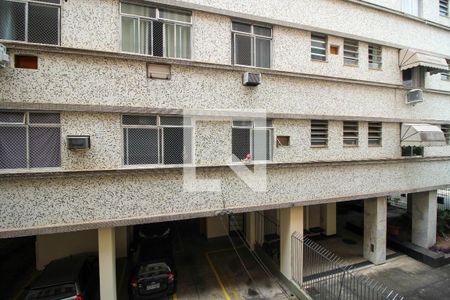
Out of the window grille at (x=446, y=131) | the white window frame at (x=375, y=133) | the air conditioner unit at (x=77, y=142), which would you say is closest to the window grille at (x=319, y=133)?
the white window frame at (x=375, y=133)

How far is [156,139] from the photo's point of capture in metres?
6.84

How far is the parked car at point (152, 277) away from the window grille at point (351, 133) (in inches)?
313

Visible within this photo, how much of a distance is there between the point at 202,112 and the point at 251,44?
114 inches

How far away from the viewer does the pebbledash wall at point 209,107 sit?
591 cm

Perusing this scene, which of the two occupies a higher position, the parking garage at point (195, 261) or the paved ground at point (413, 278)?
the parking garage at point (195, 261)

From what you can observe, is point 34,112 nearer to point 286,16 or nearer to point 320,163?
point 286,16

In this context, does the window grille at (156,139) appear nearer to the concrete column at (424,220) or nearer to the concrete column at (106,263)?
the concrete column at (106,263)

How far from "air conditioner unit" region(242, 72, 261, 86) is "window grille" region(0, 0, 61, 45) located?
199 inches

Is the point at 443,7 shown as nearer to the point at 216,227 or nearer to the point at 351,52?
the point at 351,52

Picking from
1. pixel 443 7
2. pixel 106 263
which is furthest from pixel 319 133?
pixel 443 7

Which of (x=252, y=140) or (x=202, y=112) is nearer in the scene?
(x=202, y=112)

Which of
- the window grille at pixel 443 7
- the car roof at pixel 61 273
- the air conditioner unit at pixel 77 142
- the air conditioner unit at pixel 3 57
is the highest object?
the window grille at pixel 443 7

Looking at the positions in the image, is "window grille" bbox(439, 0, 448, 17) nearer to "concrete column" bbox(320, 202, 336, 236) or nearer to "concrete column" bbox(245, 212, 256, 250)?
"concrete column" bbox(320, 202, 336, 236)

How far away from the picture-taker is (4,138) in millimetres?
5754
